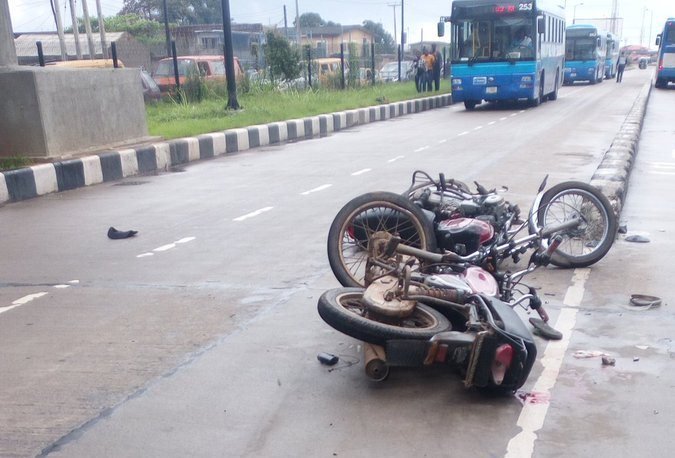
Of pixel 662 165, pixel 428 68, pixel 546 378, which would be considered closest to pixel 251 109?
pixel 662 165

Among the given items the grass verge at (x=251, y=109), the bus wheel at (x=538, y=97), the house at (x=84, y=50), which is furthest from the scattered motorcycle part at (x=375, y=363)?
the house at (x=84, y=50)

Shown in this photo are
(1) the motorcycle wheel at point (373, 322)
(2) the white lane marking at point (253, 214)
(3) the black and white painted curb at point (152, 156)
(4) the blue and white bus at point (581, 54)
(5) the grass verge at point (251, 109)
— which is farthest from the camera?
(4) the blue and white bus at point (581, 54)

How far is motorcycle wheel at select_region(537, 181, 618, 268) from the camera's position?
604 centimetres

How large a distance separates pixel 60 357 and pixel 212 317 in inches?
38.0

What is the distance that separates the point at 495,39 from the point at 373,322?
820 inches

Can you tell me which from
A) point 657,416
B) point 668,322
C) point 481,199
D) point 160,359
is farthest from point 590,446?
point 481,199

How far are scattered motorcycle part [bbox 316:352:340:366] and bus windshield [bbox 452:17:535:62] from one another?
66.3ft

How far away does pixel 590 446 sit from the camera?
3.36 m

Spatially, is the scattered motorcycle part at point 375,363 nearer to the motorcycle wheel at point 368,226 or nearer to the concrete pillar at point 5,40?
the motorcycle wheel at point 368,226

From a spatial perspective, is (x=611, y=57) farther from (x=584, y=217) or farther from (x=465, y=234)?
(x=465, y=234)

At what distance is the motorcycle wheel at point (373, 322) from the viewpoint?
12.7 feet

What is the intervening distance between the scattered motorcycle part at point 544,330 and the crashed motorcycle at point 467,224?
481mm

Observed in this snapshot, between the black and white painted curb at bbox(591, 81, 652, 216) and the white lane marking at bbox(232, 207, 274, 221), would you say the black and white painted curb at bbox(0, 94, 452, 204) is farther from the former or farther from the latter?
the black and white painted curb at bbox(591, 81, 652, 216)

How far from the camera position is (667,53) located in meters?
36.7
